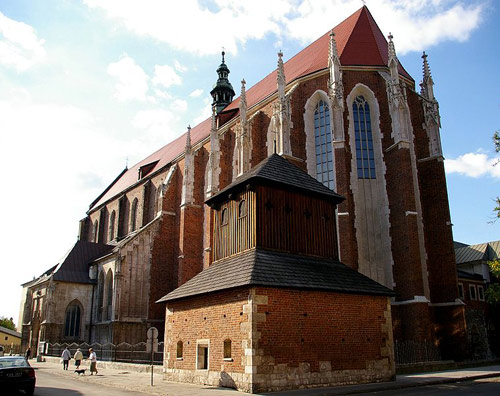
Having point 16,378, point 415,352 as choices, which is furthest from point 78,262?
point 415,352

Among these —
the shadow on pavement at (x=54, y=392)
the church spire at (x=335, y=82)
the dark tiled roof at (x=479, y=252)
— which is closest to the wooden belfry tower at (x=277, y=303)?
the shadow on pavement at (x=54, y=392)

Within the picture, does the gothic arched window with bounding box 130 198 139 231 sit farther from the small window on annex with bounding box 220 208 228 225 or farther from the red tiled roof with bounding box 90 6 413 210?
the small window on annex with bounding box 220 208 228 225

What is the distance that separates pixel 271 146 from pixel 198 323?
14596 mm

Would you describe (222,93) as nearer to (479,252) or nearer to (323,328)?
(479,252)

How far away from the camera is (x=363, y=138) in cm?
2530

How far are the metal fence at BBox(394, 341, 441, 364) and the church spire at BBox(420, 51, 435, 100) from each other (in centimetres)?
1434

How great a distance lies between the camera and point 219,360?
13320 millimetres

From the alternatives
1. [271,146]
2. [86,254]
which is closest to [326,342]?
[271,146]

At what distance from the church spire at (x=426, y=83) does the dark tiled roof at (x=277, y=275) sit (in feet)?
51.3

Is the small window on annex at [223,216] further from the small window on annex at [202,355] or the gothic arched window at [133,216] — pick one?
the gothic arched window at [133,216]

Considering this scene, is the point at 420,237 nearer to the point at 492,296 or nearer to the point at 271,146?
Result: the point at 492,296

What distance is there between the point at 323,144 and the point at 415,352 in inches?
463

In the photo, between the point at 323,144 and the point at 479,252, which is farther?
the point at 479,252

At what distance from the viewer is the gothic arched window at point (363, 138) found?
24.9m
